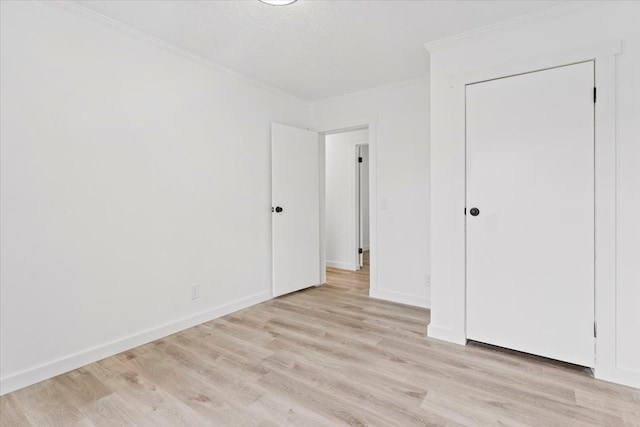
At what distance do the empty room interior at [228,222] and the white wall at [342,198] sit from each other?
2054 mm

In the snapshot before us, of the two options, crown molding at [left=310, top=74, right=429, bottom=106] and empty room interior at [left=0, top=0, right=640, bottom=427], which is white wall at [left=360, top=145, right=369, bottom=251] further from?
empty room interior at [left=0, top=0, right=640, bottom=427]

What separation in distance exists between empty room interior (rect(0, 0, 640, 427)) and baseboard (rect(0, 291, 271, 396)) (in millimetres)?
11

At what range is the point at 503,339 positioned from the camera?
2354 millimetres

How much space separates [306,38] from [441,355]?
2527mm

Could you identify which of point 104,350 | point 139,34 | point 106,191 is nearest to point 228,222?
point 106,191

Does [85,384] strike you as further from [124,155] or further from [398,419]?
[398,419]

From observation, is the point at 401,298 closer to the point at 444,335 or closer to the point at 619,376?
the point at 444,335

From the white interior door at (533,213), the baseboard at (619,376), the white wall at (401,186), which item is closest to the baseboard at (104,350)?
the white wall at (401,186)

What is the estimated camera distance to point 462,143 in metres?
2.48

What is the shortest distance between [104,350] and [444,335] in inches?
97.5

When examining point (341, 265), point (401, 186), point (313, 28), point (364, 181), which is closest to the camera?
point (313, 28)

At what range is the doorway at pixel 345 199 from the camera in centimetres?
513

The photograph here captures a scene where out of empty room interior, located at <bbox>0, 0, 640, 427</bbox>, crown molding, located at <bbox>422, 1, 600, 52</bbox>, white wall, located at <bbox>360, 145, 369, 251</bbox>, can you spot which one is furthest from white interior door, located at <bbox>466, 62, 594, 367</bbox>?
white wall, located at <bbox>360, 145, 369, 251</bbox>

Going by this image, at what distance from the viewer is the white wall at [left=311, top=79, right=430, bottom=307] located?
3398mm
